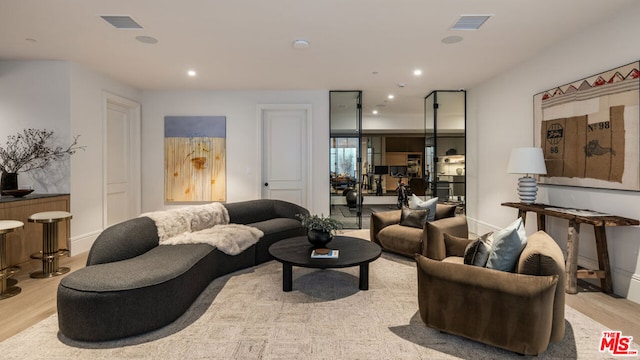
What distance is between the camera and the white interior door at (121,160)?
5402 mm

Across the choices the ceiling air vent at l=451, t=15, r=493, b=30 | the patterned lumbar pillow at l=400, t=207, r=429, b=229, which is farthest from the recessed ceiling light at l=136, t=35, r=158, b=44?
the patterned lumbar pillow at l=400, t=207, r=429, b=229

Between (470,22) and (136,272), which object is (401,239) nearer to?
(470,22)

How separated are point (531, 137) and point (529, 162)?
2.66ft

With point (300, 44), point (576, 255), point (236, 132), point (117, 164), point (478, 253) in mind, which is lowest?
point (576, 255)

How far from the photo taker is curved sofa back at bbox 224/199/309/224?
453cm

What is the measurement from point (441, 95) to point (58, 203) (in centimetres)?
641

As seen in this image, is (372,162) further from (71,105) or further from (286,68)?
(71,105)

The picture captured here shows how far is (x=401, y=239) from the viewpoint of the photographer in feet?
13.6

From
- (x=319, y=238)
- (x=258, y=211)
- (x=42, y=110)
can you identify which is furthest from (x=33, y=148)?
(x=319, y=238)

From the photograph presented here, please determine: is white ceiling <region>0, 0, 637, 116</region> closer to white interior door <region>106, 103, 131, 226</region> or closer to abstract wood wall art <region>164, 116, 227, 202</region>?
white interior door <region>106, 103, 131, 226</region>

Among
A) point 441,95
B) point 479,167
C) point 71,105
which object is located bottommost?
point 479,167

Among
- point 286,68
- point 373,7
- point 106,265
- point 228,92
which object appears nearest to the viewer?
point 106,265

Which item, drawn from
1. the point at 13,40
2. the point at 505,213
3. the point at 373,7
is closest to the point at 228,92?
the point at 13,40

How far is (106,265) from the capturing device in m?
2.62
